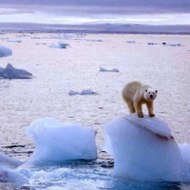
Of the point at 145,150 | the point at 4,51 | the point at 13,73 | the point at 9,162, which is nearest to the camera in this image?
the point at 145,150

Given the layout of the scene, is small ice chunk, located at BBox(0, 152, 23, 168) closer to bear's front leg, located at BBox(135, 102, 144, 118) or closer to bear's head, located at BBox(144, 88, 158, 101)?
bear's front leg, located at BBox(135, 102, 144, 118)

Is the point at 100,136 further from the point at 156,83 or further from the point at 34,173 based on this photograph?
the point at 156,83

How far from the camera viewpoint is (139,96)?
914 centimetres

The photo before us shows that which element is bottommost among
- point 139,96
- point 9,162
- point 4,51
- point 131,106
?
point 4,51

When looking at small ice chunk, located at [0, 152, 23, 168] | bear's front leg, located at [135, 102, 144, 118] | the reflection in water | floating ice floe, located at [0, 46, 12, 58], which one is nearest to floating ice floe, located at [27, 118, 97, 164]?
small ice chunk, located at [0, 152, 23, 168]

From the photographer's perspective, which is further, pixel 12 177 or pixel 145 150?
pixel 145 150

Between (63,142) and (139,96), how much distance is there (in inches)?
81.8

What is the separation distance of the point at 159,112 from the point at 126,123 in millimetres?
8371

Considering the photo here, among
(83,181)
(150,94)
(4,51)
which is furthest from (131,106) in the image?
(4,51)

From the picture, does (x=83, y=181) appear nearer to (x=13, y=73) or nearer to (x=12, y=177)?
(x=12, y=177)

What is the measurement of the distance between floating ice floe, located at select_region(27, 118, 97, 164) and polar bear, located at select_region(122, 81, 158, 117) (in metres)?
1.41

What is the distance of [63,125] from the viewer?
1090cm

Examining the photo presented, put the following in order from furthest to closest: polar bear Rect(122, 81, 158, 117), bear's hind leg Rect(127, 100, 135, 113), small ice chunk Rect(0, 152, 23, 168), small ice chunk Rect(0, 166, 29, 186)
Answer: small ice chunk Rect(0, 152, 23, 168) → bear's hind leg Rect(127, 100, 135, 113) → polar bear Rect(122, 81, 158, 117) → small ice chunk Rect(0, 166, 29, 186)

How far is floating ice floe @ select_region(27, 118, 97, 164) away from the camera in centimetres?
Answer: 1060
